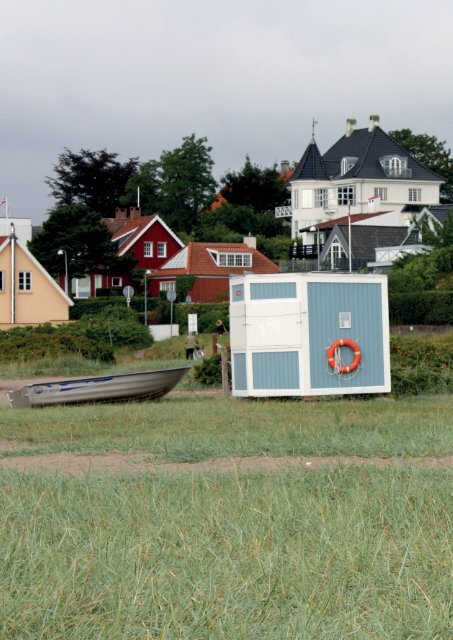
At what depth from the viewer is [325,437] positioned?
14.9 meters

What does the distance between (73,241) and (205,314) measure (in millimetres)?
16815

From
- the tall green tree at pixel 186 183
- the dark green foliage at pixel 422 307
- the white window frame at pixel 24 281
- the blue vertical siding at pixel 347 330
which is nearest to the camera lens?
the blue vertical siding at pixel 347 330

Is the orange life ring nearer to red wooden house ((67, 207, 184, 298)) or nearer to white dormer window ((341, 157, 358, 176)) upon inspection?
red wooden house ((67, 207, 184, 298))

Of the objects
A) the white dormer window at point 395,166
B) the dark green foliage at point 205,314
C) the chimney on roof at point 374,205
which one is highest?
the white dormer window at point 395,166

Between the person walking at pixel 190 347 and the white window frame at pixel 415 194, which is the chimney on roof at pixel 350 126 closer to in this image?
the white window frame at pixel 415 194

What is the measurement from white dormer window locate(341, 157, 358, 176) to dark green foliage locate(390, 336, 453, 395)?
85379 mm

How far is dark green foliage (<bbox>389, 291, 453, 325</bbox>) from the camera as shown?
5434 cm

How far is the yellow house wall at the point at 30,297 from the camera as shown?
65188 mm

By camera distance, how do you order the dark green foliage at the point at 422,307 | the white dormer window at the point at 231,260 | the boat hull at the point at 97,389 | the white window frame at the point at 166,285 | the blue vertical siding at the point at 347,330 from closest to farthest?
1. the boat hull at the point at 97,389
2. the blue vertical siding at the point at 347,330
3. the dark green foliage at the point at 422,307
4. the white window frame at the point at 166,285
5. the white dormer window at the point at 231,260

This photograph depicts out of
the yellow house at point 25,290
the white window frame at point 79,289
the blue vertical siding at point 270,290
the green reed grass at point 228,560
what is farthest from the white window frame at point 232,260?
the green reed grass at point 228,560

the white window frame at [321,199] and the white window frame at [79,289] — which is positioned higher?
the white window frame at [321,199]

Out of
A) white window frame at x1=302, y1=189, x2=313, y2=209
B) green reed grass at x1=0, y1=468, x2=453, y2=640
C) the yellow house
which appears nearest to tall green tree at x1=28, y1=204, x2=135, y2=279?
the yellow house

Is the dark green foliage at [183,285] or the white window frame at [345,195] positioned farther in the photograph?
the white window frame at [345,195]

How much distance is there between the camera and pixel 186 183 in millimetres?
107750
